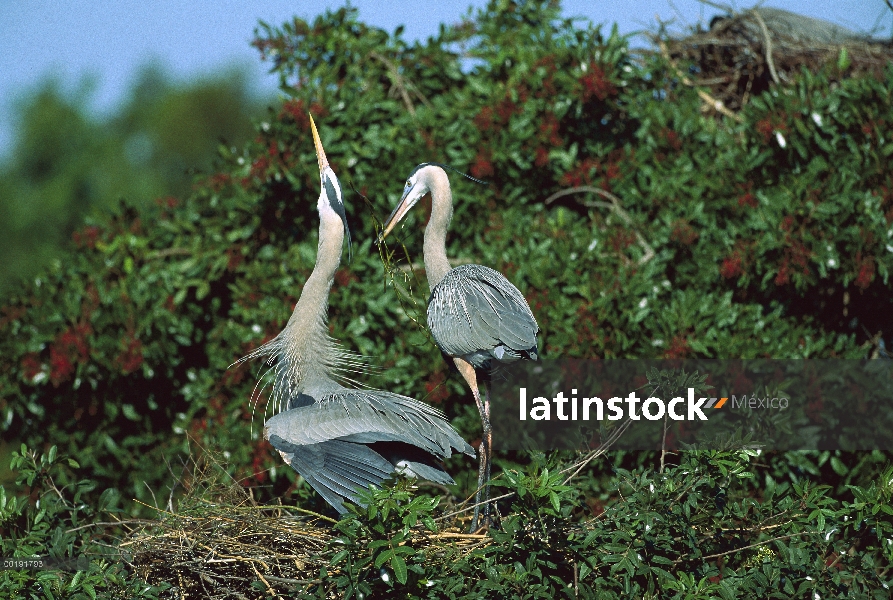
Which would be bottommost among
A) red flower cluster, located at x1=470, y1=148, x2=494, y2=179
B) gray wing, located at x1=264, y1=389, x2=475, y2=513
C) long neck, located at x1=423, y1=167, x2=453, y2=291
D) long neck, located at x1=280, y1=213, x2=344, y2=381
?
gray wing, located at x1=264, y1=389, x2=475, y2=513

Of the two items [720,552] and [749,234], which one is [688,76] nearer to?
[749,234]

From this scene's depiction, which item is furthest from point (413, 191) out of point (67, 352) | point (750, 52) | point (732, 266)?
point (750, 52)

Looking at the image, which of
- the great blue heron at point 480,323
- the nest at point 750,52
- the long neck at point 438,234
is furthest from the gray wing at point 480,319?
the nest at point 750,52

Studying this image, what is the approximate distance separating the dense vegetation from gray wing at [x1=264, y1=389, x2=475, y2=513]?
707 mm

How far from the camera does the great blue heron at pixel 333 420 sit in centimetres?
423

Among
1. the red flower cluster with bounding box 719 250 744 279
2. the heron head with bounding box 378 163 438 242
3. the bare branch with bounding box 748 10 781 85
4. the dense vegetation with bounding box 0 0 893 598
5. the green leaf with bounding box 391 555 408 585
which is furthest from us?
the bare branch with bounding box 748 10 781 85

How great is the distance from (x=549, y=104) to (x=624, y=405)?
2344 millimetres

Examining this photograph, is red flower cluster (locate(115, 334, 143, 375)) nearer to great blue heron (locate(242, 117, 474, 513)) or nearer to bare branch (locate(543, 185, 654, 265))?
great blue heron (locate(242, 117, 474, 513))

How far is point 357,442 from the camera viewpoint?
432 cm

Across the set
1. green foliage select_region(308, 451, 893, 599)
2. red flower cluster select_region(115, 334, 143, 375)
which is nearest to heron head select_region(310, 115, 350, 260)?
green foliage select_region(308, 451, 893, 599)

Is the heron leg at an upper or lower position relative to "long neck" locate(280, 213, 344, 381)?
lower

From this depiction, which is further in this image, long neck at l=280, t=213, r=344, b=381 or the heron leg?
long neck at l=280, t=213, r=344, b=381

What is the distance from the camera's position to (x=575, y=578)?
3.66 metres

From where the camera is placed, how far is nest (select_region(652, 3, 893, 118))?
299 inches
